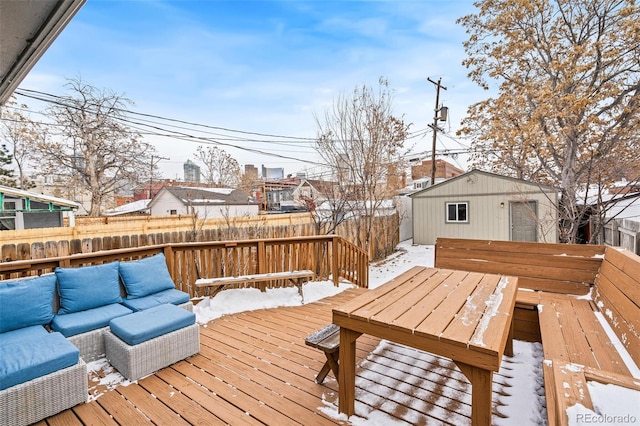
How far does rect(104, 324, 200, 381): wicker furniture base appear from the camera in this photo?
2.46 meters

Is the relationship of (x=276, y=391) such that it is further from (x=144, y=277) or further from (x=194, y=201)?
(x=194, y=201)

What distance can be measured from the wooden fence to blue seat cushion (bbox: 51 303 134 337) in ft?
5.23

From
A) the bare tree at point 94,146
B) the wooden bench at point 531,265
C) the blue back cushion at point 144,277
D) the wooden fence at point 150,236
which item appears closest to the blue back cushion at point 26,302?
the blue back cushion at point 144,277

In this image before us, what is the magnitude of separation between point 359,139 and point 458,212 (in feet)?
21.1

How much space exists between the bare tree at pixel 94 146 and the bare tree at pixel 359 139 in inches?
379

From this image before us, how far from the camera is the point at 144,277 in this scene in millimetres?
3439

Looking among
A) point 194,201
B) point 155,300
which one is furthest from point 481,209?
point 194,201

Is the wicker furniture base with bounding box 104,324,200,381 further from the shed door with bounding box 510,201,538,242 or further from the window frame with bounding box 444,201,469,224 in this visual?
the shed door with bounding box 510,201,538,242

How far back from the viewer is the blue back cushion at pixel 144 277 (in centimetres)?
334

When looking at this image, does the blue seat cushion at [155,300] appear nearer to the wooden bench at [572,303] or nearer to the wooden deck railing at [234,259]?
the wooden deck railing at [234,259]

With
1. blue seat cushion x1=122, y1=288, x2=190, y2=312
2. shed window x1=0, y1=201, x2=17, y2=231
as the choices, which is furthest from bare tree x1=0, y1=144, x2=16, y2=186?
blue seat cushion x1=122, y1=288, x2=190, y2=312

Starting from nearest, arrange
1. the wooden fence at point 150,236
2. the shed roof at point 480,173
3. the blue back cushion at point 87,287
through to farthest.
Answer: the blue back cushion at point 87,287
the wooden fence at point 150,236
the shed roof at point 480,173

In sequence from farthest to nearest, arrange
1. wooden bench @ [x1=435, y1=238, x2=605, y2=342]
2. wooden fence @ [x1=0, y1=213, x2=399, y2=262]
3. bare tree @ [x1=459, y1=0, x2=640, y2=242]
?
bare tree @ [x1=459, y1=0, x2=640, y2=242], wooden fence @ [x1=0, y1=213, x2=399, y2=262], wooden bench @ [x1=435, y1=238, x2=605, y2=342]

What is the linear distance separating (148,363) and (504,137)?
1243cm
